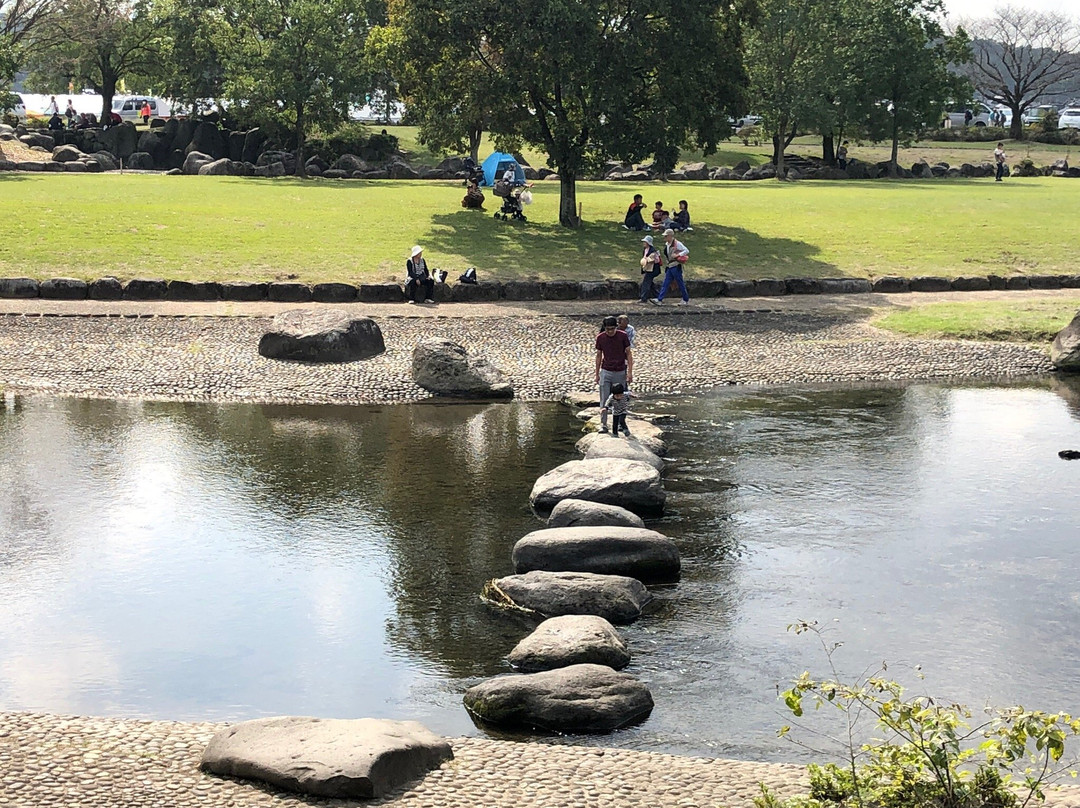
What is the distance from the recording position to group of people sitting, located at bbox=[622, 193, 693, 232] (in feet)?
125

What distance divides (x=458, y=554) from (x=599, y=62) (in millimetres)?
24298

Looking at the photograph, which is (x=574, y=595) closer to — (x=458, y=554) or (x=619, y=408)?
(x=458, y=554)

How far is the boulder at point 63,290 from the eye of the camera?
30875mm

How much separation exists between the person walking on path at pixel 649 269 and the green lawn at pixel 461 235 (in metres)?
2.50

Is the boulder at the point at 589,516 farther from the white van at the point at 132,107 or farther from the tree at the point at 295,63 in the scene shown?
the white van at the point at 132,107

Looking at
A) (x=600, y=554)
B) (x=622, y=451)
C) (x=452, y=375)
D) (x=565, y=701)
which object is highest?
(x=452, y=375)

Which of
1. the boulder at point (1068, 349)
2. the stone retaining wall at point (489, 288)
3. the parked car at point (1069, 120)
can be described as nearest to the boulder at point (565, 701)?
the boulder at point (1068, 349)

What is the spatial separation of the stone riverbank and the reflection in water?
135 centimetres

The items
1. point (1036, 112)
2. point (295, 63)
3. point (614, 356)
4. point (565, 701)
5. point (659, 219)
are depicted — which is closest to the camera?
point (565, 701)

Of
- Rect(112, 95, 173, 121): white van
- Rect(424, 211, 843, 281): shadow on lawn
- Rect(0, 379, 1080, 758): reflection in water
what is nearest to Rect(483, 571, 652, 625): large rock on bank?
Rect(0, 379, 1080, 758): reflection in water

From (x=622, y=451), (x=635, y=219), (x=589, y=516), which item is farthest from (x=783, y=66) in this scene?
(x=589, y=516)

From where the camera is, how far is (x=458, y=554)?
15148 millimetres

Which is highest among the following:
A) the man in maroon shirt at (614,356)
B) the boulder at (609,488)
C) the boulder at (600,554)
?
the man in maroon shirt at (614,356)

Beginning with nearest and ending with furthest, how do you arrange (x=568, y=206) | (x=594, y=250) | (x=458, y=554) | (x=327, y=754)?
(x=327, y=754) < (x=458, y=554) < (x=594, y=250) < (x=568, y=206)
